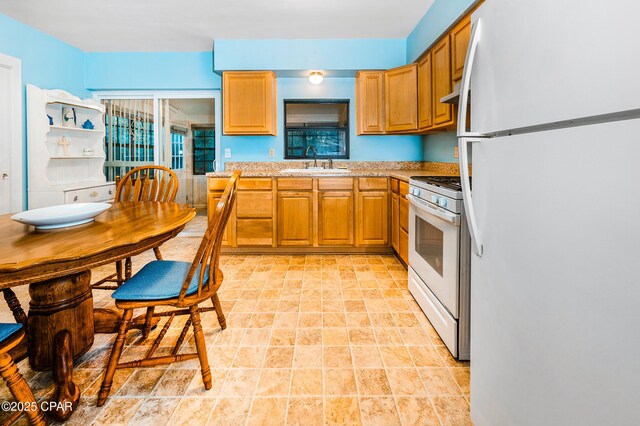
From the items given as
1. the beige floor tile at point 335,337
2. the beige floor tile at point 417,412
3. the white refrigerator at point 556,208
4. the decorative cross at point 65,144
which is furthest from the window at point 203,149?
the white refrigerator at point 556,208

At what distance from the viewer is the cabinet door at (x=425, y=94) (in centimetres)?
337

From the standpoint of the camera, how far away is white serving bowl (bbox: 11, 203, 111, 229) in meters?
1.54

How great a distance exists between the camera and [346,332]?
2223mm

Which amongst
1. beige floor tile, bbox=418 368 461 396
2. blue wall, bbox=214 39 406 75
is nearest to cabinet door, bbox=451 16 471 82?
blue wall, bbox=214 39 406 75

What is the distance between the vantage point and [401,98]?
155 inches

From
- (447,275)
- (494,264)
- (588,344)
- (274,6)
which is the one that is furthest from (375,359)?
(274,6)

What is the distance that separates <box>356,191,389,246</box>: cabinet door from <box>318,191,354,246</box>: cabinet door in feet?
0.36

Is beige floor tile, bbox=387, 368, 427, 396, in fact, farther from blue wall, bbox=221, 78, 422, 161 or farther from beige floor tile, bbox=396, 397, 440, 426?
blue wall, bbox=221, 78, 422, 161

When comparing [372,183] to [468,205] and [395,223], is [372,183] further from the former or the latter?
[468,205]

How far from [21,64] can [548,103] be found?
500 centimetres

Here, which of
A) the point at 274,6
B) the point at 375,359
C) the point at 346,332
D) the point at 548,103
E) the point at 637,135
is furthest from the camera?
the point at 274,6

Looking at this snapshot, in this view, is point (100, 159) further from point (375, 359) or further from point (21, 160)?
point (375, 359)

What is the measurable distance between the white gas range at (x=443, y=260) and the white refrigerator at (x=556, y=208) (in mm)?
628

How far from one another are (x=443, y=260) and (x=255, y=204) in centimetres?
245
